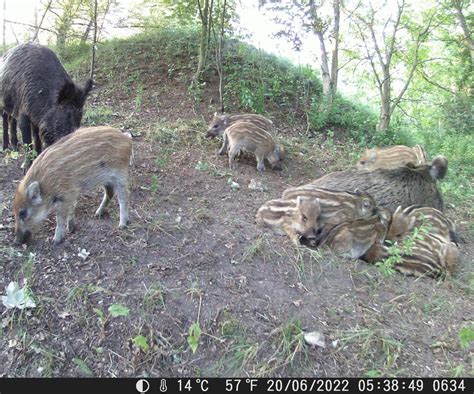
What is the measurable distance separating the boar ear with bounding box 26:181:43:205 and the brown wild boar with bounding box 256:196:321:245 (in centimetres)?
226

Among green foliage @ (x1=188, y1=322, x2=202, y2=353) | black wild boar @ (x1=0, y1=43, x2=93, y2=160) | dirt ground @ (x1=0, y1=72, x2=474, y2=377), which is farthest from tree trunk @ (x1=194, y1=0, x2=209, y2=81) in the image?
green foliage @ (x1=188, y1=322, x2=202, y2=353)

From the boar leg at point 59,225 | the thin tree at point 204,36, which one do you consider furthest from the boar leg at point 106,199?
the thin tree at point 204,36

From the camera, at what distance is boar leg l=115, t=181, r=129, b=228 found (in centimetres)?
458

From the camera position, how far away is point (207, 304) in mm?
3811

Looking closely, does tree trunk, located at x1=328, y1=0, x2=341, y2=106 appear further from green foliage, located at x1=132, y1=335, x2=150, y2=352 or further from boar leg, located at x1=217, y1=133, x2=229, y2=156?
green foliage, located at x1=132, y1=335, x2=150, y2=352

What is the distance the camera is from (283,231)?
5125 millimetres

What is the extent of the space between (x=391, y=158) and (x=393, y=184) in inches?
52.7

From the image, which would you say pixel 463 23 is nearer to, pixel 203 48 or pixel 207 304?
pixel 203 48

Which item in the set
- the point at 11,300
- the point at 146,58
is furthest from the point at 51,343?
the point at 146,58

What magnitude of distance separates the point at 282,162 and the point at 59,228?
393 centimetres

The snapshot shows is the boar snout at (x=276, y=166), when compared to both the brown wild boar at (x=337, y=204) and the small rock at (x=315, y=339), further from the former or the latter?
the small rock at (x=315, y=339)

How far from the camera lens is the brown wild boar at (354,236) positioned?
5051mm

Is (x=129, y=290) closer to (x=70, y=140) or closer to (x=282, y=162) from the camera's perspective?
(x=70, y=140)

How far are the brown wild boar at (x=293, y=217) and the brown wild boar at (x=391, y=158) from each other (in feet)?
8.17
